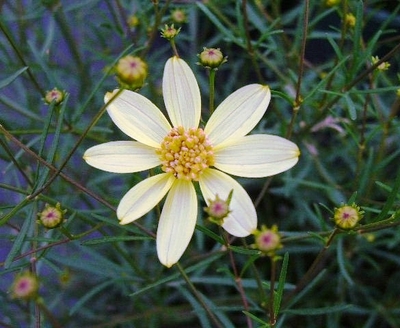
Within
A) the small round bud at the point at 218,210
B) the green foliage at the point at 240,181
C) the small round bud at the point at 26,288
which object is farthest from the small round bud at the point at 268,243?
the green foliage at the point at 240,181

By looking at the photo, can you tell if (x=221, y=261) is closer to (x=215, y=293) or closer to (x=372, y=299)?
(x=215, y=293)

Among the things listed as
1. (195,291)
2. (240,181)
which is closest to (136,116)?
(195,291)

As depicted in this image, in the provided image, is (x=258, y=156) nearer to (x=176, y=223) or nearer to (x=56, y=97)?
(x=176, y=223)

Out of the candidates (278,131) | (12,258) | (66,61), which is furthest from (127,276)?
(66,61)

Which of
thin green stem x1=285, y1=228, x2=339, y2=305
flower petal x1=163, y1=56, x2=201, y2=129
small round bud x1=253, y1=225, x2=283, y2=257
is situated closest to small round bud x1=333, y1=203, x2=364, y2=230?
thin green stem x1=285, y1=228, x2=339, y2=305

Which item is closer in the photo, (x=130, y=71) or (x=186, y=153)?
(x=130, y=71)
